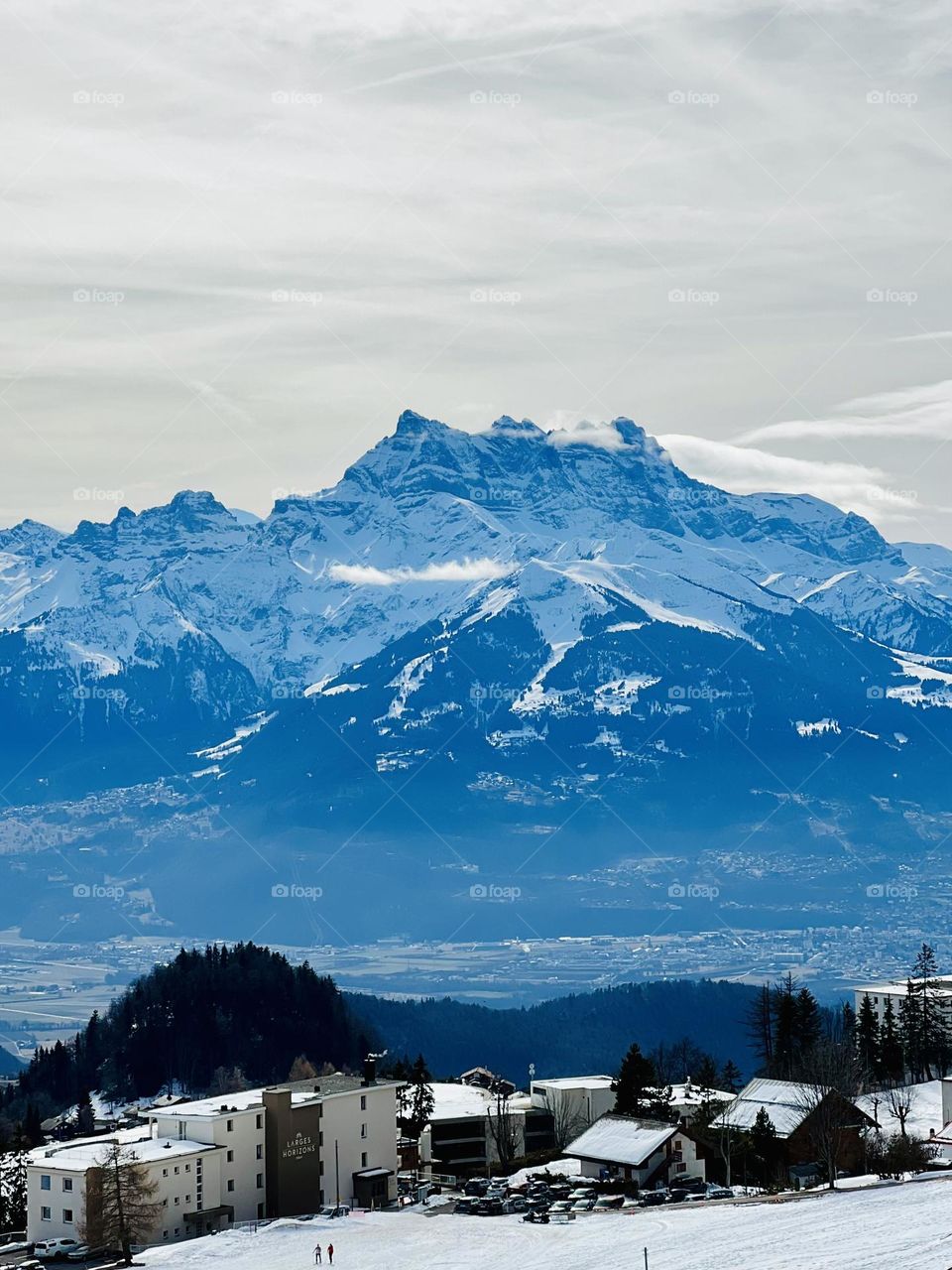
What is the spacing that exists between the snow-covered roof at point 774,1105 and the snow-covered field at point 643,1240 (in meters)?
21.0

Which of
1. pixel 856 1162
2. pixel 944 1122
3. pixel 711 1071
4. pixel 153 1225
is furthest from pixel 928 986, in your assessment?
pixel 153 1225

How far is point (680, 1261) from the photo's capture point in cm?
7769

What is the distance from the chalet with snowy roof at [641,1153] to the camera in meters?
106

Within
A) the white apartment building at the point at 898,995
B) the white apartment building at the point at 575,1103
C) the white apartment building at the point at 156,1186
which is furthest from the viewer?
the white apartment building at the point at 898,995

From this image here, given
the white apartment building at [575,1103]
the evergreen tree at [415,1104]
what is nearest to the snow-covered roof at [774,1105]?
the white apartment building at [575,1103]

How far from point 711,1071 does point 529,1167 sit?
27596 millimetres

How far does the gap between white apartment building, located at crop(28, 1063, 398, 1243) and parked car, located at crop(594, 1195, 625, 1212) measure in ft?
42.4

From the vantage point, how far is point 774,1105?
380ft

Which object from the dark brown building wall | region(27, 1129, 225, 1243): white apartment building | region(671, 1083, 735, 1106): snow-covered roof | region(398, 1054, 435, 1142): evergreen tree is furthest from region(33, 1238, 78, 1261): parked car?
region(671, 1083, 735, 1106): snow-covered roof

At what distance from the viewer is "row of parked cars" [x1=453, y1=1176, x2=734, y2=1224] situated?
97312 mm

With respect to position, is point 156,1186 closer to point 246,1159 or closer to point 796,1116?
point 246,1159

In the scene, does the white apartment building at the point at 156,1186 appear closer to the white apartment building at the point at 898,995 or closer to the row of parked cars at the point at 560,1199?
the row of parked cars at the point at 560,1199

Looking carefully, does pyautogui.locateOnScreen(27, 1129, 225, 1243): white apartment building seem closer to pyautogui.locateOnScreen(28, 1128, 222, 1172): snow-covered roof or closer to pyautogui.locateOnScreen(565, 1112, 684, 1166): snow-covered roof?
pyautogui.locateOnScreen(28, 1128, 222, 1172): snow-covered roof

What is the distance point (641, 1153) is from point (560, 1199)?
22.5 feet
